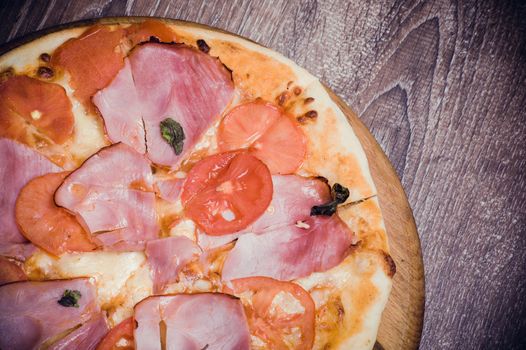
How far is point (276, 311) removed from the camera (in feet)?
4.12

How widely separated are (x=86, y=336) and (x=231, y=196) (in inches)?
24.9

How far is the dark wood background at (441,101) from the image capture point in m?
1.67

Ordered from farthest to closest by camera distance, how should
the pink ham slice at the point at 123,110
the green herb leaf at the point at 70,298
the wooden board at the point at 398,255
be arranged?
the wooden board at the point at 398,255 → the pink ham slice at the point at 123,110 → the green herb leaf at the point at 70,298

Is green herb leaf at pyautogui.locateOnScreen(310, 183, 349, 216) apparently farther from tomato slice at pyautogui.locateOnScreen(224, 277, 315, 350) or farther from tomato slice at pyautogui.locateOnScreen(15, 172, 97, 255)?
tomato slice at pyautogui.locateOnScreen(15, 172, 97, 255)

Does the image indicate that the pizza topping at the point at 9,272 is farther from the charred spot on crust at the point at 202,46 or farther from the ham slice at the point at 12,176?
the charred spot on crust at the point at 202,46

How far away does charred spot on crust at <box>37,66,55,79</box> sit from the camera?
1344 mm

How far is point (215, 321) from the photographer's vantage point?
1253 millimetres

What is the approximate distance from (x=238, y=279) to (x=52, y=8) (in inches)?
55.9

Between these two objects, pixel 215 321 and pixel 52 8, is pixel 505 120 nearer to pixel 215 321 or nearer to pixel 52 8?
pixel 215 321

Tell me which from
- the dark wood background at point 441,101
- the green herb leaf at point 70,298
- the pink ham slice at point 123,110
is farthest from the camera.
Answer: the dark wood background at point 441,101

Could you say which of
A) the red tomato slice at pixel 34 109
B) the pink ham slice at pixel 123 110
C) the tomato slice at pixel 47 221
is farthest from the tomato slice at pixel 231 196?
the red tomato slice at pixel 34 109

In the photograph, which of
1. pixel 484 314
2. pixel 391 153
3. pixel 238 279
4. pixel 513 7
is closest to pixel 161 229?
pixel 238 279

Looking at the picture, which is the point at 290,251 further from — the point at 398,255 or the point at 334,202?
the point at 398,255

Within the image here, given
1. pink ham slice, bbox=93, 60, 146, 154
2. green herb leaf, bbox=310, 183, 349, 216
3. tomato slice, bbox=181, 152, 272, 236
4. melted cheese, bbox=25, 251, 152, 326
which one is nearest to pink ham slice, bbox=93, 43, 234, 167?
pink ham slice, bbox=93, 60, 146, 154
